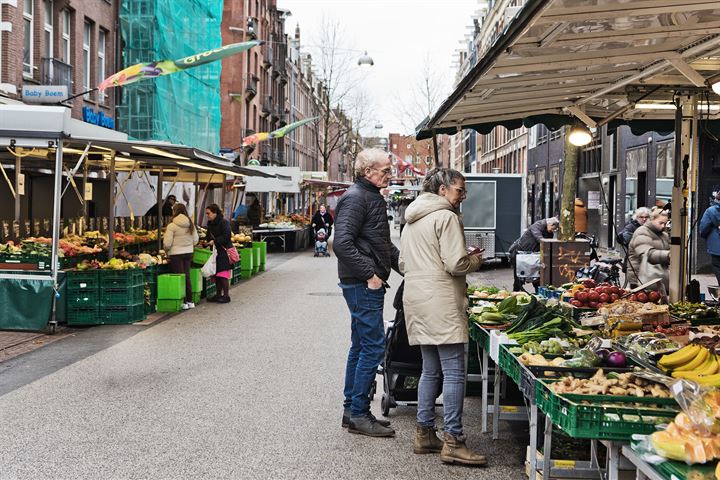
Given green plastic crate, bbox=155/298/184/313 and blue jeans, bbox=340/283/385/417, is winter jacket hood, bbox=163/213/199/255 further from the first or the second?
blue jeans, bbox=340/283/385/417

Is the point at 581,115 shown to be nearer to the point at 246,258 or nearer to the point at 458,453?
the point at 458,453

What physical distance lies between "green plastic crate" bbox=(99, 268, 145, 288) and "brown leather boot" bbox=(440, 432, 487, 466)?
25.6 ft

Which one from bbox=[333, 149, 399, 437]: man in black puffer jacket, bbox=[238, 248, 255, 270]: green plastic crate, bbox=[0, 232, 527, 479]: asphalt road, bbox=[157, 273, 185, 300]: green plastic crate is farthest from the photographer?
bbox=[238, 248, 255, 270]: green plastic crate

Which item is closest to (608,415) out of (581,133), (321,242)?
(581,133)

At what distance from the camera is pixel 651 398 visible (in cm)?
457

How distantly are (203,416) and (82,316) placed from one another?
592 centimetres

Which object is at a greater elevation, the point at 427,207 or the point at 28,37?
the point at 28,37

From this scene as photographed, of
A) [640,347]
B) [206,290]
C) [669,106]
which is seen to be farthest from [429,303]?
[206,290]

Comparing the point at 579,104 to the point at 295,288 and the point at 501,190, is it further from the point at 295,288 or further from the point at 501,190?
the point at 501,190

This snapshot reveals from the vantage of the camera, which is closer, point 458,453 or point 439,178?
point 458,453

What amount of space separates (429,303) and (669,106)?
5.32 metres

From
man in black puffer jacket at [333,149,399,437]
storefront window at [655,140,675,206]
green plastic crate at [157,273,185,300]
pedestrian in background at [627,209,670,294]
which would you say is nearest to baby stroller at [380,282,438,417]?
man in black puffer jacket at [333,149,399,437]

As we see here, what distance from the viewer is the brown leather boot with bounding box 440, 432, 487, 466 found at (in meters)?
5.94

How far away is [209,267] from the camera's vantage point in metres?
16.2
